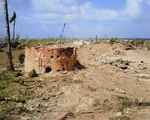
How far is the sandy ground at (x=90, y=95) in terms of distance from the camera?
507 cm

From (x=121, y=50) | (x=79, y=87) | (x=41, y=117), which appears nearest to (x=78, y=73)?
(x=79, y=87)

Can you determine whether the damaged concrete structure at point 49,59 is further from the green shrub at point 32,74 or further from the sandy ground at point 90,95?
the sandy ground at point 90,95

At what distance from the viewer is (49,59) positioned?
798cm

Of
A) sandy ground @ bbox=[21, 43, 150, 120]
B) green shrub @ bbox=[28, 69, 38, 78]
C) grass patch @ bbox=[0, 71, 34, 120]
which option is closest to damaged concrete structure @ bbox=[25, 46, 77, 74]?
green shrub @ bbox=[28, 69, 38, 78]

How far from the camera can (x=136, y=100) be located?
5.91 metres

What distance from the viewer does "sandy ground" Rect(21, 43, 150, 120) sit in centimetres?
507

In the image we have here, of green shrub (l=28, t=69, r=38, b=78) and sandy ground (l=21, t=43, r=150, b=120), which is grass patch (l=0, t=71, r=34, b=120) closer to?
sandy ground (l=21, t=43, r=150, b=120)

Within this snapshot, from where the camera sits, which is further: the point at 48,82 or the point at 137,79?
the point at 137,79

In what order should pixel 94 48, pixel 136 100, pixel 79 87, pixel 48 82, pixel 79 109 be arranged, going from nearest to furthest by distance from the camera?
pixel 79 109
pixel 136 100
pixel 79 87
pixel 48 82
pixel 94 48

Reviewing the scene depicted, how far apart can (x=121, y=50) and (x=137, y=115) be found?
34.7ft

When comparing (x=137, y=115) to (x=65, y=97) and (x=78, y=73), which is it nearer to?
(x=65, y=97)

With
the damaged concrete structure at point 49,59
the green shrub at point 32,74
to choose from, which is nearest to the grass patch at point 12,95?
the green shrub at point 32,74

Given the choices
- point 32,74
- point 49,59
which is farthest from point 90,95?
point 32,74

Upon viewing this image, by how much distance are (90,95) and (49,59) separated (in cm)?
313
